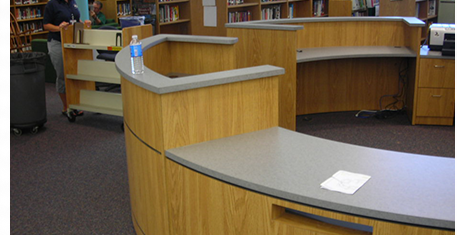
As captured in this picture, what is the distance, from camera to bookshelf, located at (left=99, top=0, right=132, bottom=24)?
8.39 m

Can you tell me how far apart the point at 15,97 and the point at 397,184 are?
14.0 feet

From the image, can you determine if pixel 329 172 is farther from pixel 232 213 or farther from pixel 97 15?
pixel 97 15

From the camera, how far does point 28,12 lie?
8.55m

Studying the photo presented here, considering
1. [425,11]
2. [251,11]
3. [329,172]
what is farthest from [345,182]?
[425,11]

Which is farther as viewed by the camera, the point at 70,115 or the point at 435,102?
the point at 70,115

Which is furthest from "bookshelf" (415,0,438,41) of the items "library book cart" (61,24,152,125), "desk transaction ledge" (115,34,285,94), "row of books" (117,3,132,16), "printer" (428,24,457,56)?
"desk transaction ledge" (115,34,285,94)

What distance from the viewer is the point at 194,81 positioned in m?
2.39

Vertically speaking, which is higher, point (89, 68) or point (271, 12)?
point (271, 12)

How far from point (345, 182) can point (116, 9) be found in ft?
23.2

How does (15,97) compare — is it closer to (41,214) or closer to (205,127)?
(41,214)

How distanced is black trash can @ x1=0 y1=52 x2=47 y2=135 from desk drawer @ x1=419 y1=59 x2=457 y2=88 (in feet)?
13.2

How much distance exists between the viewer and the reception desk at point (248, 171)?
1881mm

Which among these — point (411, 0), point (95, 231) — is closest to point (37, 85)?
point (95, 231)

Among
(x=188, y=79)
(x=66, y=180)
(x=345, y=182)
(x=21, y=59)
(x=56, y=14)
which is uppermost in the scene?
(x=56, y=14)
